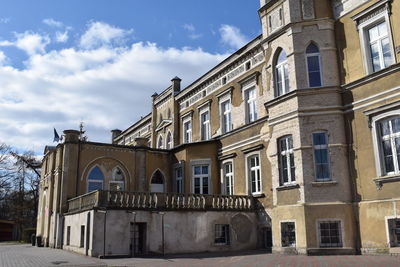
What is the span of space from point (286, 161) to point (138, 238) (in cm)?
785

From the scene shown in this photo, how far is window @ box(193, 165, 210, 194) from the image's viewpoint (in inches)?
1012

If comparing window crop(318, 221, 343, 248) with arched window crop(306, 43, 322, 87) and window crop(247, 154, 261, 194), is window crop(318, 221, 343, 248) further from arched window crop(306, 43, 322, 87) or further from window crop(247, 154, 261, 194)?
arched window crop(306, 43, 322, 87)

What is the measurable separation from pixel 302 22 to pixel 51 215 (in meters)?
19.9

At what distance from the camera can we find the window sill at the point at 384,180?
14.9 m

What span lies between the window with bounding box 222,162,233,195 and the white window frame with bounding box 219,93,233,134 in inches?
97.1

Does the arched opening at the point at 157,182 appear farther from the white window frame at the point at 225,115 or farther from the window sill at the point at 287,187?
the window sill at the point at 287,187

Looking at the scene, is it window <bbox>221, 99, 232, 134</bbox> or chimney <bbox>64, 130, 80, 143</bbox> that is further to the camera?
window <bbox>221, 99, 232, 134</bbox>

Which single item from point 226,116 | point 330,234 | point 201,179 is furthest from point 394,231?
point 226,116

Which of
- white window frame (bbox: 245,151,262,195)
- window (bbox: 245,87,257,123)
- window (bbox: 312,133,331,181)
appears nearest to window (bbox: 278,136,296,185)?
window (bbox: 312,133,331,181)

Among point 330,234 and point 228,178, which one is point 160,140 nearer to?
point 228,178

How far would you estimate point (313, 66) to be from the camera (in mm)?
18344

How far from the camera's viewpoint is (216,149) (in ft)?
85.1

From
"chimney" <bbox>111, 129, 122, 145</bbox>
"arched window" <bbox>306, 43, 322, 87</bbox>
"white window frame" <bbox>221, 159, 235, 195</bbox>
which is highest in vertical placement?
"chimney" <bbox>111, 129, 122, 145</bbox>

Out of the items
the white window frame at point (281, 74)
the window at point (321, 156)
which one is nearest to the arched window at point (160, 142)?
the white window frame at point (281, 74)
